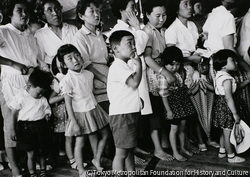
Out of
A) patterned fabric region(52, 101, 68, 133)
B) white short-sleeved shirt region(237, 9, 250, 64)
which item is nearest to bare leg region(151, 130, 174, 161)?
patterned fabric region(52, 101, 68, 133)

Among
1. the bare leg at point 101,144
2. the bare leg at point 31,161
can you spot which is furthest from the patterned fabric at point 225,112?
the bare leg at point 31,161

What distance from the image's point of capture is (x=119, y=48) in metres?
1.45

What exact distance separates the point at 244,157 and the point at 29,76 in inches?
66.5

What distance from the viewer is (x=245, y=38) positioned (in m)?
1.96

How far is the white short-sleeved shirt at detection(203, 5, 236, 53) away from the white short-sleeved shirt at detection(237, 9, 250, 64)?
15 centimetres

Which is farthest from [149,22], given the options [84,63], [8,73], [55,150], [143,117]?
[55,150]

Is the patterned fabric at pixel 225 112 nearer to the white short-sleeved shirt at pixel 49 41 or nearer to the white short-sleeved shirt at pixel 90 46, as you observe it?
the white short-sleeved shirt at pixel 90 46

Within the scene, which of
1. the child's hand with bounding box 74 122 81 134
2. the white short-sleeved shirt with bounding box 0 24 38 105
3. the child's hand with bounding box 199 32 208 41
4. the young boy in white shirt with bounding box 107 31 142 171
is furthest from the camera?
the child's hand with bounding box 199 32 208 41

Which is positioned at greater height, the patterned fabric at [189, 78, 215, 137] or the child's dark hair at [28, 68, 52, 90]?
the child's dark hair at [28, 68, 52, 90]

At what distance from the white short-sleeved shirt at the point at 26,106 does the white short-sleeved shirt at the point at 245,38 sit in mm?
1650

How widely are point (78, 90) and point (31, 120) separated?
41 cm

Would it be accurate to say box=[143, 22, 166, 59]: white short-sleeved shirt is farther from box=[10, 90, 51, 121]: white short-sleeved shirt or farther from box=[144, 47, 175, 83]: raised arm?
box=[10, 90, 51, 121]: white short-sleeved shirt

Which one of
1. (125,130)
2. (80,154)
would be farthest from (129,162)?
(80,154)

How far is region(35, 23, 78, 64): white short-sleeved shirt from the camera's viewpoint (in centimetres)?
195
